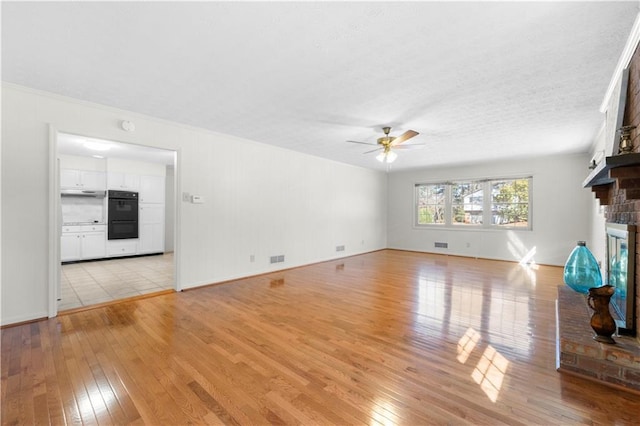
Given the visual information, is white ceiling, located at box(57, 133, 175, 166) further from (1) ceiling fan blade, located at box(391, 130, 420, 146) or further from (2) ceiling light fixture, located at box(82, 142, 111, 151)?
(1) ceiling fan blade, located at box(391, 130, 420, 146)

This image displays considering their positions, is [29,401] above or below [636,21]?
below

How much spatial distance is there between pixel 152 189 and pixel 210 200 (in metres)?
4.12

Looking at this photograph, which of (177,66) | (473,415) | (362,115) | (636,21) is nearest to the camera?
(473,415)

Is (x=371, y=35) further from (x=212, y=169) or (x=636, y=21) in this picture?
(x=212, y=169)

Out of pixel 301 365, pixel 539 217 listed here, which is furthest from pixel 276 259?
pixel 539 217

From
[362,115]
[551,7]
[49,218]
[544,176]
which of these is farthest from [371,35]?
[544,176]

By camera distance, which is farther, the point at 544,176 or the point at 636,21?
the point at 544,176

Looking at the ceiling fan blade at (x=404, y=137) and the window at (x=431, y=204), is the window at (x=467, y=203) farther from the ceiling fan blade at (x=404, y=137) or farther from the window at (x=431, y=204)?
the ceiling fan blade at (x=404, y=137)

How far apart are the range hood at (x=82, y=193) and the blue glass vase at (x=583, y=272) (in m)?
9.03

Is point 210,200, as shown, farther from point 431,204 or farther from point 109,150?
point 431,204

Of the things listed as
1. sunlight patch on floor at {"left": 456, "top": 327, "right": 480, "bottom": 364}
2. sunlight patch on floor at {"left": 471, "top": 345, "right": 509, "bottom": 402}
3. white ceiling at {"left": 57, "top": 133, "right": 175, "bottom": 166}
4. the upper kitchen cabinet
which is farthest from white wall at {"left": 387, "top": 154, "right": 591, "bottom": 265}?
the upper kitchen cabinet

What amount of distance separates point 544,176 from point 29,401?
8679 mm

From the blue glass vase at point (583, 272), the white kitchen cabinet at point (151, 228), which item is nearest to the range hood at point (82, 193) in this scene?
the white kitchen cabinet at point (151, 228)

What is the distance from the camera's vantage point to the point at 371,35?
200 centimetres
